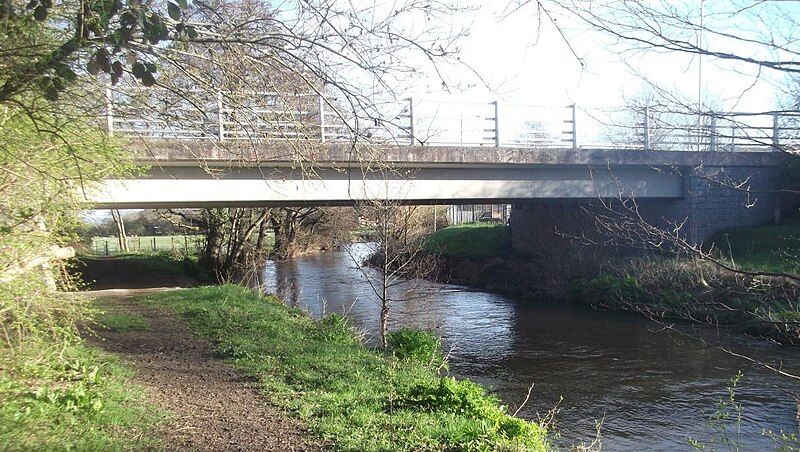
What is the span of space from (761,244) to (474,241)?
15611 mm

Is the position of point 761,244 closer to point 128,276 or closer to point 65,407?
point 65,407

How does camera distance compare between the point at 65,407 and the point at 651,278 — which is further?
the point at 651,278

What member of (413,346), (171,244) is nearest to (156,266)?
(171,244)

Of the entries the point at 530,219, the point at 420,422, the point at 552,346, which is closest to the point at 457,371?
the point at 552,346

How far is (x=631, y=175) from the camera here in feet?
67.9

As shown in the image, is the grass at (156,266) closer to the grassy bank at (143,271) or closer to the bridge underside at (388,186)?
the grassy bank at (143,271)

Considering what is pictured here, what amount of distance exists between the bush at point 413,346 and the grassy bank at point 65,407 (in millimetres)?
4643

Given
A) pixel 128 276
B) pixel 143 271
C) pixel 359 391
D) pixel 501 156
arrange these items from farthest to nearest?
pixel 143 271 → pixel 128 276 → pixel 501 156 → pixel 359 391

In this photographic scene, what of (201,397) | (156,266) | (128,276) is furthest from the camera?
(156,266)

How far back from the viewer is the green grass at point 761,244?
18.5 meters

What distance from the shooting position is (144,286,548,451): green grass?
18.3 ft

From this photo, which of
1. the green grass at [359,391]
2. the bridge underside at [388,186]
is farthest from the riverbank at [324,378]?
the bridge underside at [388,186]

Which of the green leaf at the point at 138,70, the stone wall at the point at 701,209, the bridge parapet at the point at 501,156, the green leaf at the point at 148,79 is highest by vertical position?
the bridge parapet at the point at 501,156

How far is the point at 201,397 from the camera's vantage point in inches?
264
